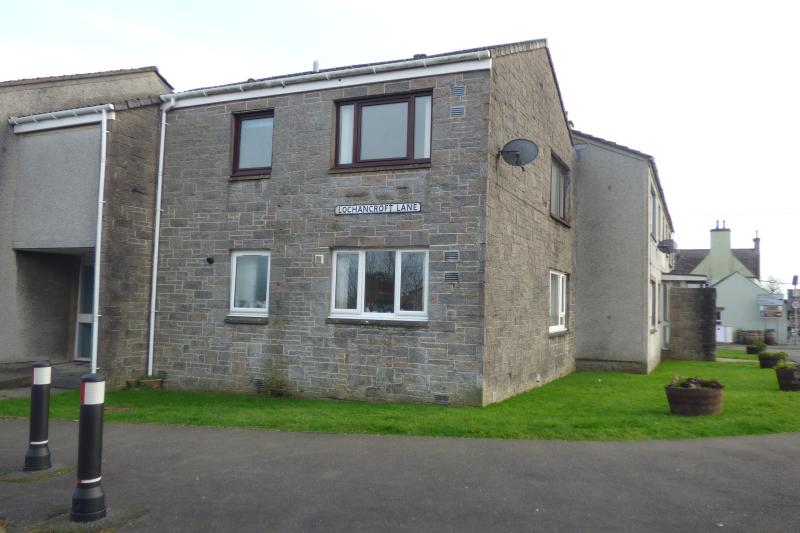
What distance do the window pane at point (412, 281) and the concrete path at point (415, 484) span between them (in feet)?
10.5

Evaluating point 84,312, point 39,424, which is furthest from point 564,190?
point 39,424

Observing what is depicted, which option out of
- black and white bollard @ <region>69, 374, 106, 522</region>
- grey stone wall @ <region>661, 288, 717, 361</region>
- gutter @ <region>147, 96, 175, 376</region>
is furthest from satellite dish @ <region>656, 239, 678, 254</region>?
black and white bollard @ <region>69, 374, 106, 522</region>

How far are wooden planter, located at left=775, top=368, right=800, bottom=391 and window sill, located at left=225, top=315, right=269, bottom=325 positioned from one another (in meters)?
10.4

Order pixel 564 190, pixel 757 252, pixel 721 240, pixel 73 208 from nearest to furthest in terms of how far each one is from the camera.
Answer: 1. pixel 73 208
2. pixel 564 190
3. pixel 721 240
4. pixel 757 252

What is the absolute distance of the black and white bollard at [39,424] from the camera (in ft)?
21.4

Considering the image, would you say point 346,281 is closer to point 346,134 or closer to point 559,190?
point 346,134

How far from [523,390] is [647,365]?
5.84m

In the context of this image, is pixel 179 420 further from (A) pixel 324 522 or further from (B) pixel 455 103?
(B) pixel 455 103

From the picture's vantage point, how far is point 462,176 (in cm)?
1072

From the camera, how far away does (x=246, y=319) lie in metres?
12.0

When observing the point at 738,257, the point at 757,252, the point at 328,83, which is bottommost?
the point at 328,83

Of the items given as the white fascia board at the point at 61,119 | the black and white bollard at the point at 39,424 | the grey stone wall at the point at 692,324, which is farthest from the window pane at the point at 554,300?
the black and white bollard at the point at 39,424

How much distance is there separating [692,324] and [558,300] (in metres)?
8.84

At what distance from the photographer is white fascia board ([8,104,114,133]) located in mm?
12289
